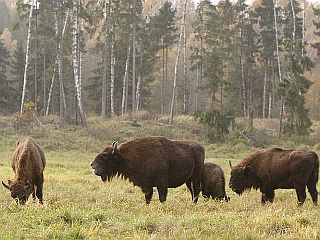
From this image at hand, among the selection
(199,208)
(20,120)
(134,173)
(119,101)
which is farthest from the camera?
(119,101)

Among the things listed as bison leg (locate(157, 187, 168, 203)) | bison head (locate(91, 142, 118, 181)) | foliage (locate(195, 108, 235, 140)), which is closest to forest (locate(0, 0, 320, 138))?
foliage (locate(195, 108, 235, 140))

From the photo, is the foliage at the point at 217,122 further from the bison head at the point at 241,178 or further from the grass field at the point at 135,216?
the bison head at the point at 241,178

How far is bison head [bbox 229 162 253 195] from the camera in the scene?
45.8 ft

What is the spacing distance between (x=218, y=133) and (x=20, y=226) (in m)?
29.6

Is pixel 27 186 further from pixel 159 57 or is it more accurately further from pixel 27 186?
pixel 159 57

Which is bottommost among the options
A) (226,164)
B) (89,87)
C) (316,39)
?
(226,164)

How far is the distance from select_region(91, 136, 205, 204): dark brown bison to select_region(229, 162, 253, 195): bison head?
4.55ft

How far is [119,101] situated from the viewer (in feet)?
189

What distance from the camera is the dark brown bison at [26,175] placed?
37.3 feet

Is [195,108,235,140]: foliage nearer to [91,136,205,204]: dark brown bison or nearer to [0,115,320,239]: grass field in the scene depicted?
[0,115,320,239]: grass field

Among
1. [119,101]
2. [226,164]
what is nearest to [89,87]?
[119,101]

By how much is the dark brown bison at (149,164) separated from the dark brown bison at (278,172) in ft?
5.25

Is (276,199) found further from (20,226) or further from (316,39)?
(316,39)

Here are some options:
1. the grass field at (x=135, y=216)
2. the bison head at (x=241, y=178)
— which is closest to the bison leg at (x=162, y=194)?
the grass field at (x=135, y=216)
